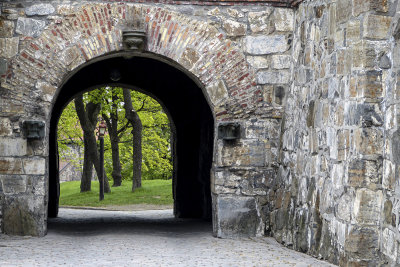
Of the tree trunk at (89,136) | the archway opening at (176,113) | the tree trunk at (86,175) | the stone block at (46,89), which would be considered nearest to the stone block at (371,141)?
the stone block at (46,89)

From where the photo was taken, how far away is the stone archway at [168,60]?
8.38 m

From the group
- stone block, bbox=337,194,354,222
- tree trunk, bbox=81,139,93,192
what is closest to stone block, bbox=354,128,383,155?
stone block, bbox=337,194,354,222

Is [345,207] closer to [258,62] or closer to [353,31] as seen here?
→ [353,31]

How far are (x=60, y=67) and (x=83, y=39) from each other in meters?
0.46

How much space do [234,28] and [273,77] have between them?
829 mm

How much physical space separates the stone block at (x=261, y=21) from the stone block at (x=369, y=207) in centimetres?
320

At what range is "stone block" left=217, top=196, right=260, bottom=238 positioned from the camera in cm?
864

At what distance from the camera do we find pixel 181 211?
1301 cm

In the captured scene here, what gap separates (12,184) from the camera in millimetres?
8336

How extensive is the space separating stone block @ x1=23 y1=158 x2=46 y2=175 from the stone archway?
0.04 feet

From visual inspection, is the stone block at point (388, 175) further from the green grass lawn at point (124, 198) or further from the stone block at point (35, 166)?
the green grass lawn at point (124, 198)

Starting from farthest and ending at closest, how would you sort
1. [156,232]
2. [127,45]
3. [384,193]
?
[156,232] → [127,45] → [384,193]

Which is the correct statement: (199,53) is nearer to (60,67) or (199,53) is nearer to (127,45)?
(127,45)

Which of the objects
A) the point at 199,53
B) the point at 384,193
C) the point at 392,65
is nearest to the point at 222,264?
the point at 384,193
